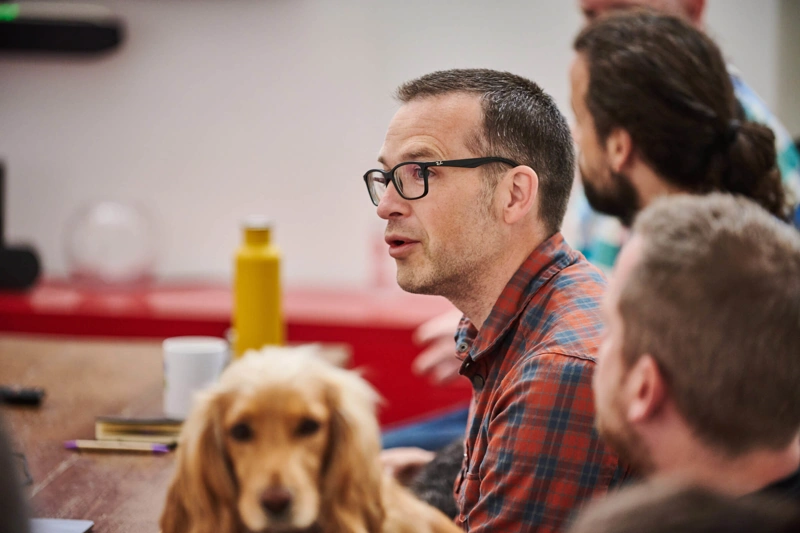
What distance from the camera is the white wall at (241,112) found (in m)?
3.16

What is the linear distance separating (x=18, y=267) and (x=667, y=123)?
222cm

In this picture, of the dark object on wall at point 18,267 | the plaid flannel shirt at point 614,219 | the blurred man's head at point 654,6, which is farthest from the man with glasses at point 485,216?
the dark object on wall at point 18,267

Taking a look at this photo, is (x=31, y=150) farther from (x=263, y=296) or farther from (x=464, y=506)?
(x=464, y=506)

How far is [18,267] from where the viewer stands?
3.08m

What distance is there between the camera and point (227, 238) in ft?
10.9

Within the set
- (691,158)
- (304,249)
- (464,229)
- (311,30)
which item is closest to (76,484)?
(464,229)

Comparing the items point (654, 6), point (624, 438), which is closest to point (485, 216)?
point (624, 438)

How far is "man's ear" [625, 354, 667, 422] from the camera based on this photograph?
0.82 meters

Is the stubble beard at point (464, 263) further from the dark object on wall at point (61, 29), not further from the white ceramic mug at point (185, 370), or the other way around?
the dark object on wall at point (61, 29)

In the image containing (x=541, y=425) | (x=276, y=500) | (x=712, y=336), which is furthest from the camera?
(x=541, y=425)

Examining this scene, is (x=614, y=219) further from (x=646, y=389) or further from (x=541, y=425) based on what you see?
(x=646, y=389)

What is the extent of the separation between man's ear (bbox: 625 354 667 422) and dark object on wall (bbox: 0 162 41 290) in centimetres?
270

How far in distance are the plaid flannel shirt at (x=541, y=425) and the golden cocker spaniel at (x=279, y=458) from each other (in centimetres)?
32

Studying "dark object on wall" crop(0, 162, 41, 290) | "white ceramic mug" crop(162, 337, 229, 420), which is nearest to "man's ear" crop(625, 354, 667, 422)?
"white ceramic mug" crop(162, 337, 229, 420)
